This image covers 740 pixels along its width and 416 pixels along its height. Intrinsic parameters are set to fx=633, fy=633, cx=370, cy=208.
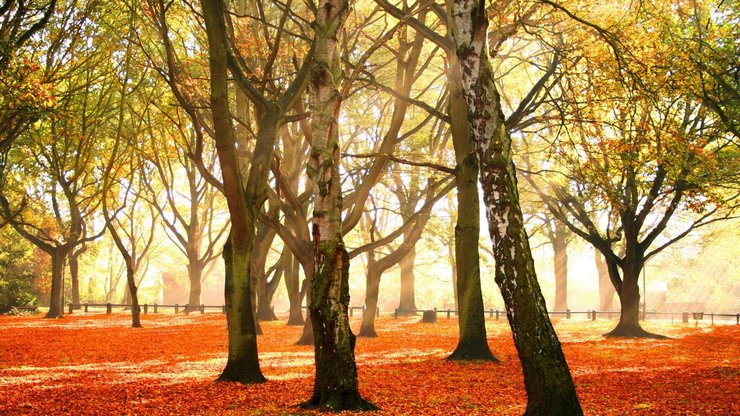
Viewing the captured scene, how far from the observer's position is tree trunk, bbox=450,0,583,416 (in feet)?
24.0

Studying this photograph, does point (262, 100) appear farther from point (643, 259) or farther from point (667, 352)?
point (643, 259)

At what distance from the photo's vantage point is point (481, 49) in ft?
26.6

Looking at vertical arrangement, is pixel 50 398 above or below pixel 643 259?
below

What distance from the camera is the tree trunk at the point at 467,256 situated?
51.0 feet

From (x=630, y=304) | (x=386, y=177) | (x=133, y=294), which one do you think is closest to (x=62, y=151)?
(x=133, y=294)

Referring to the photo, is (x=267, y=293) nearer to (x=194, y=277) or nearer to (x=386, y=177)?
(x=194, y=277)

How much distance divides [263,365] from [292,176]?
44.3 feet

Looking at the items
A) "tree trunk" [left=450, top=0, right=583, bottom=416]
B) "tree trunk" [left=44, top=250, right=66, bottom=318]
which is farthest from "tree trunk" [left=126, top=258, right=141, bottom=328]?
"tree trunk" [left=450, top=0, right=583, bottom=416]

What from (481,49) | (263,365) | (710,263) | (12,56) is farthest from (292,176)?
(710,263)

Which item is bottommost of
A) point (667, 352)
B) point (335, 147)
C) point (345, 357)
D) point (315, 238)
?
point (667, 352)

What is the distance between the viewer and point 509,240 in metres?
7.55

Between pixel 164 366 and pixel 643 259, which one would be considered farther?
pixel 643 259

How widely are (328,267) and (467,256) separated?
765 cm

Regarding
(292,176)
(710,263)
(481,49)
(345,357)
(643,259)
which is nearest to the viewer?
(481,49)
